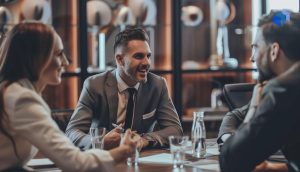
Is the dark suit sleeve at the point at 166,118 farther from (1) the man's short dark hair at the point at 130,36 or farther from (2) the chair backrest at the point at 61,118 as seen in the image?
(2) the chair backrest at the point at 61,118

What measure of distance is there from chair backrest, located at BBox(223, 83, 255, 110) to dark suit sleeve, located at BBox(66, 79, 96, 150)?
33.1 inches

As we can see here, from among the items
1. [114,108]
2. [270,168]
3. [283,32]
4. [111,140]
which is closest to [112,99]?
[114,108]

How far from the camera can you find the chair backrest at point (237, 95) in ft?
10.6

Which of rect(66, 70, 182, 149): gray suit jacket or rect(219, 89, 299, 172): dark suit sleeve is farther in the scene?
rect(66, 70, 182, 149): gray suit jacket

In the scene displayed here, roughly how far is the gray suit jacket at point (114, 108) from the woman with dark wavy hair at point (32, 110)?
98 cm

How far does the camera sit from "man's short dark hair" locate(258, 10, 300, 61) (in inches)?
72.1

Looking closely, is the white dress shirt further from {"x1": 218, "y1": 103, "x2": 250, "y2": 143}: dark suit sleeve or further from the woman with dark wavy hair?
the woman with dark wavy hair

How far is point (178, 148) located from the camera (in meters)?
2.07

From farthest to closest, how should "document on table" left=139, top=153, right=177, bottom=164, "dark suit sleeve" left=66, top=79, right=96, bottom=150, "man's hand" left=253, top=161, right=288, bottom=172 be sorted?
1. "dark suit sleeve" left=66, top=79, right=96, bottom=150
2. "document on table" left=139, top=153, right=177, bottom=164
3. "man's hand" left=253, top=161, right=288, bottom=172

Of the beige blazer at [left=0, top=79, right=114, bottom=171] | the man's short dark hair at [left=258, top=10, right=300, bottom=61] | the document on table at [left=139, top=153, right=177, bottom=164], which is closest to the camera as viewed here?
the beige blazer at [left=0, top=79, right=114, bottom=171]

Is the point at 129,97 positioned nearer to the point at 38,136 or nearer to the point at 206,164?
the point at 206,164

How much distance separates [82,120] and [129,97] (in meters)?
0.30

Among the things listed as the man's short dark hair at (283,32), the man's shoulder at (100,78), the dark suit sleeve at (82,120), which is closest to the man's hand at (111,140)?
the dark suit sleeve at (82,120)

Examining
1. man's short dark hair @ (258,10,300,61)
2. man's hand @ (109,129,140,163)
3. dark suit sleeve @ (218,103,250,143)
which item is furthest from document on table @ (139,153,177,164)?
man's short dark hair @ (258,10,300,61)
